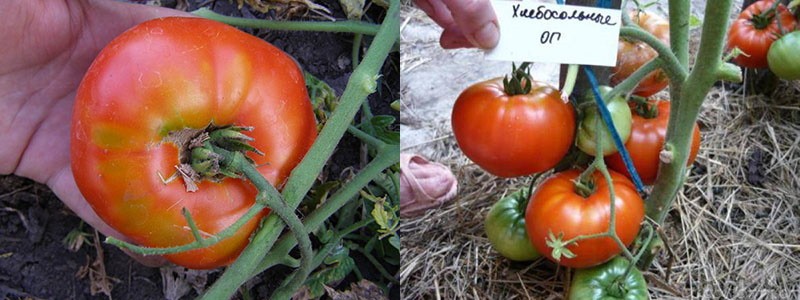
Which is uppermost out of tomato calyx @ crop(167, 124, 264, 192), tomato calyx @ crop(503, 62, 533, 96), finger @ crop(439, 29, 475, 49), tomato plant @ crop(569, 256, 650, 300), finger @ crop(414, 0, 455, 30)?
tomato calyx @ crop(167, 124, 264, 192)

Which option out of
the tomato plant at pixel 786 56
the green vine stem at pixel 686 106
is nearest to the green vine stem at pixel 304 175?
the green vine stem at pixel 686 106

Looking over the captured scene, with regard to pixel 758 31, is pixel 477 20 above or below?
above

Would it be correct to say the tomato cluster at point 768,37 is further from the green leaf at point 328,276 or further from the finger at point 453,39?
the green leaf at point 328,276

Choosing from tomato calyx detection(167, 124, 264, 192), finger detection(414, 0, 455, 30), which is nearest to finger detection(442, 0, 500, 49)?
finger detection(414, 0, 455, 30)

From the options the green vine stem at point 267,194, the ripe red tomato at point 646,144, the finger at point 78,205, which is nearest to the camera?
the green vine stem at point 267,194

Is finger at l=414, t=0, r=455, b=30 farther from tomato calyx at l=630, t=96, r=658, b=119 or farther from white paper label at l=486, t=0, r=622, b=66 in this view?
tomato calyx at l=630, t=96, r=658, b=119

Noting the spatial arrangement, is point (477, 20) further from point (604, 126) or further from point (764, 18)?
point (764, 18)

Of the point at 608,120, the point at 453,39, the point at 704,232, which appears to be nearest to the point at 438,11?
the point at 453,39
